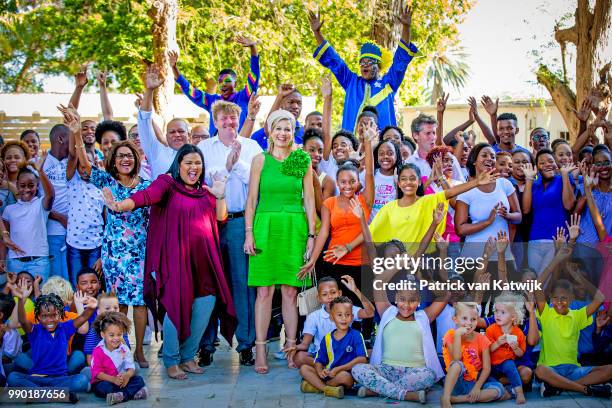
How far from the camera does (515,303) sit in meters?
6.13

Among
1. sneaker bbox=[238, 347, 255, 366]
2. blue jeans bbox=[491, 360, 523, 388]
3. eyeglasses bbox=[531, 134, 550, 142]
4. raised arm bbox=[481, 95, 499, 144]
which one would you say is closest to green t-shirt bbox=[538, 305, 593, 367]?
blue jeans bbox=[491, 360, 523, 388]

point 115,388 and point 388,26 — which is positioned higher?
point 388,26

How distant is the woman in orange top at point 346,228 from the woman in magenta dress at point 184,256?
87 cm

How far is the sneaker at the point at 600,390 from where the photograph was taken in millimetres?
5863

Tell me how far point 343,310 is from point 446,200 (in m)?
1.25

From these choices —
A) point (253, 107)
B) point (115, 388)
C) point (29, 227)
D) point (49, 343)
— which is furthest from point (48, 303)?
point (253, 107)

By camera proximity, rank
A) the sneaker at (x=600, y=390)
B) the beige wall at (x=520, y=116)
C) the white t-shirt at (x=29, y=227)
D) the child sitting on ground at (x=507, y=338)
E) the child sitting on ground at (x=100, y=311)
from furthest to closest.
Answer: the beige wall at (x=520, y=116), the white t-shirt at (x=29, y=227), the child sitting on ground at (x=100, y=311), the child sitting on ground at (x=507, y=338), the sneaker at (x=600, y=390)

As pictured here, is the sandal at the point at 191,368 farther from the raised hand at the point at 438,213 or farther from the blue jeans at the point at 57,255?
the raised hand at the point at 438,213

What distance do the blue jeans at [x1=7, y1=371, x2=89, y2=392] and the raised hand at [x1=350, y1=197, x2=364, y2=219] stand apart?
8.10ft

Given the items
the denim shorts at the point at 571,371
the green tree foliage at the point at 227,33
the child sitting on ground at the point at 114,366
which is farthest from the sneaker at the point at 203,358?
the green tree foliage at the point at 227,33

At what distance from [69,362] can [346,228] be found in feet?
8.05

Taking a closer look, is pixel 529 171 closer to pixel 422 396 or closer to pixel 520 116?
pixel 422 396

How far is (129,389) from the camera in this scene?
5930 millimetres

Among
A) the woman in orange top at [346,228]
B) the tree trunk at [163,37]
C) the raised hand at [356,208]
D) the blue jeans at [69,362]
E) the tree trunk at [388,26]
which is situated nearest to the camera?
the blue jeans at [69,362]
